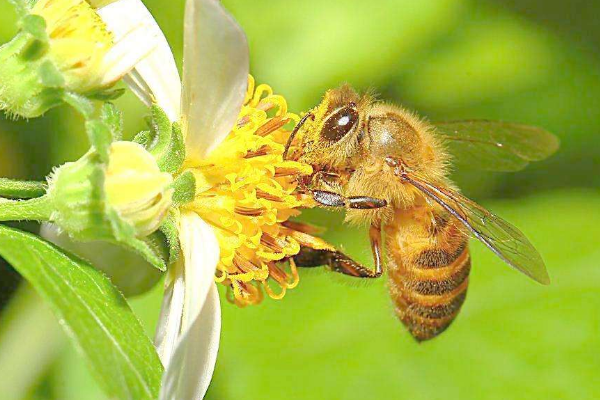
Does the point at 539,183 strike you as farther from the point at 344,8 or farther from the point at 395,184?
the point at 395,184

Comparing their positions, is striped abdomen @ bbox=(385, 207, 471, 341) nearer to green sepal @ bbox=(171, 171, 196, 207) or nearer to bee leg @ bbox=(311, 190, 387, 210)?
bee leg @ bbox=(311, 190, 387, 210)

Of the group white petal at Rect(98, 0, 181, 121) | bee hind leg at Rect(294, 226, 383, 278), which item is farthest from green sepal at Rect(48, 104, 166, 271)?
bee hind leg at Rect(294, 226, 383, 278)

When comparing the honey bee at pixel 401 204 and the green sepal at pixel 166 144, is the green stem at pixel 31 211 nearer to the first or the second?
the green sepal at pixel 166 144

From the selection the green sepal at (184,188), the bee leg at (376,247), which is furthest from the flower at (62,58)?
the bee leg at (376,247)

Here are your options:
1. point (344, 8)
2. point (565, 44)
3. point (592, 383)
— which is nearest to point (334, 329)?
point (592, 383)

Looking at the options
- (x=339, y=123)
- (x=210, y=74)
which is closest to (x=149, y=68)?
(x=210, y=74)
